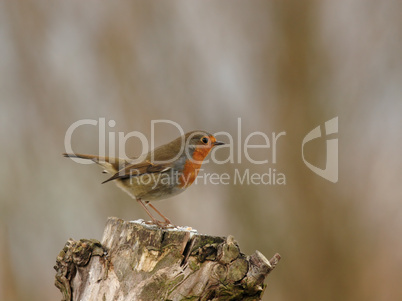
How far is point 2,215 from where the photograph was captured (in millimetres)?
5531

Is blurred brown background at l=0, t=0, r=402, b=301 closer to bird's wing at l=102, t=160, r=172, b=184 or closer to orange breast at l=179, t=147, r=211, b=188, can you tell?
orange breast at l=179, t=147, r=211, b=188

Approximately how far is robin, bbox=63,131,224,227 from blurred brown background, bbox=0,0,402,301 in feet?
4.46

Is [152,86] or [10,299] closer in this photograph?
[10,299]

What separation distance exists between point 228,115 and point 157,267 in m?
3.28

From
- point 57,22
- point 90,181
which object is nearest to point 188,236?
point 90,181

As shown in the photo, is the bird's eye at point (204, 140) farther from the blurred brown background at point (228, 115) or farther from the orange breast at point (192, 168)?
the blurred brown background at point (228, 115)

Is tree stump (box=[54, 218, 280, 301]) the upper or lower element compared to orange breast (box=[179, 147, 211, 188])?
lower

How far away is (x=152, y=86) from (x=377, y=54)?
9.03 ft

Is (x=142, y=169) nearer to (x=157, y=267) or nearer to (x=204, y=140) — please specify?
(x=204, y=140)

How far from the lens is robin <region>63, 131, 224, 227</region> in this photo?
13.5 ft

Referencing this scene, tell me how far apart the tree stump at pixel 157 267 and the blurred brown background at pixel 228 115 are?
2661 mm

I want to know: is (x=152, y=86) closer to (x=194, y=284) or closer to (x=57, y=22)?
(x=57, y=22)

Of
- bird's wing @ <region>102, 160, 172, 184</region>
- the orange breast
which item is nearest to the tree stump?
bird's wing @ <region>102, 160, 172, 184</region>

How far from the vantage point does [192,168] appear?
4.22m
